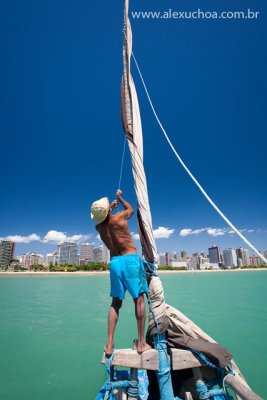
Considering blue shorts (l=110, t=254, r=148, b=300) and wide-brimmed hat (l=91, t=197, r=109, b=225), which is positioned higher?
wide-brimmed hat (l=91, t=197, r=109, b=225)

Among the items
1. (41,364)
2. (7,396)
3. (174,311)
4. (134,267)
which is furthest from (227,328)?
(134,267)

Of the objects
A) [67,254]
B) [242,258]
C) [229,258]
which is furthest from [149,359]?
[229,258]

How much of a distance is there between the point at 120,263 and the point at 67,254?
410 feet

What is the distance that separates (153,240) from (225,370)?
141 centimetres

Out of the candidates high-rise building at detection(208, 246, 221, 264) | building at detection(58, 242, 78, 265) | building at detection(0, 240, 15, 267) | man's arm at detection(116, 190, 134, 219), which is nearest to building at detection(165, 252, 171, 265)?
high-rise building at detection(208, 246, 221, 264)

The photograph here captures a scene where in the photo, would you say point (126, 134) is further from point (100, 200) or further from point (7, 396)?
point (7, 396)

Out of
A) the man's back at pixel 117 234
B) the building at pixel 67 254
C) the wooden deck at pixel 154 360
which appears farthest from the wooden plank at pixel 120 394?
the building at pixel 67 254

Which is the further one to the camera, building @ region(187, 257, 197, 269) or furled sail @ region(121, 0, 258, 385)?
building @ region(187, 257, 197, 269)

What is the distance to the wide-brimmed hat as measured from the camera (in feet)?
7.58

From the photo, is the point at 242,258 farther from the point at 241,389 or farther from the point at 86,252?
the point at 241,389

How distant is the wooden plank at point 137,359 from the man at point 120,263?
51 mm

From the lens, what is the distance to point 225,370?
2.16 metres

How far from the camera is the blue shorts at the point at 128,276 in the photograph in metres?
2.16

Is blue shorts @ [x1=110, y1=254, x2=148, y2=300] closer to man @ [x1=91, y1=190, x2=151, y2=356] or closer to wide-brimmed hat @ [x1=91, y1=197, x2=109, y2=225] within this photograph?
man @ [x1=91, y1=190, x2=151, y2=356]
